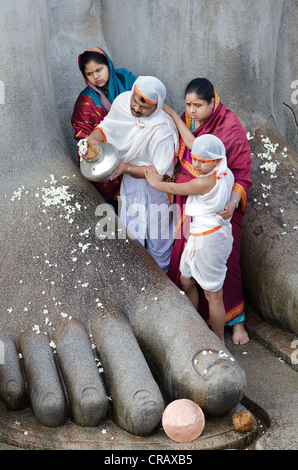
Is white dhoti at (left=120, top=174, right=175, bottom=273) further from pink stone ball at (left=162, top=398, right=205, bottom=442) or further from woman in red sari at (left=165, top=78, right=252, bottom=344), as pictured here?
pink stone ball at (left=162, top=398, right=205, bottom=442)

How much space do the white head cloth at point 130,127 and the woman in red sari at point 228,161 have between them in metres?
0.06

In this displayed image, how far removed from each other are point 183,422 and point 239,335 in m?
0.76

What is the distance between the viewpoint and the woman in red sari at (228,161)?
105 inches

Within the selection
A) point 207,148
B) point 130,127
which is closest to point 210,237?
point 207,148

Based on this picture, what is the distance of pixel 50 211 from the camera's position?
8.87ft

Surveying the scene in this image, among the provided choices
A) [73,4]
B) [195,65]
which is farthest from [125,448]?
[73,4]

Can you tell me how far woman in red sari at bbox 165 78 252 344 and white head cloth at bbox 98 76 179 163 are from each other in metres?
0.06

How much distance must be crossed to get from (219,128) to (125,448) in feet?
4.05

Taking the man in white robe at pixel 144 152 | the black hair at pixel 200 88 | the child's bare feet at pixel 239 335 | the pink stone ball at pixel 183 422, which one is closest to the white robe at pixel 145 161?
the man in white robe at pixel 144 152

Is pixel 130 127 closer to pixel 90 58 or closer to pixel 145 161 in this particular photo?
pixel 145 161

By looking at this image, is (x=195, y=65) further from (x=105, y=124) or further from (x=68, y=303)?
(x=68, y=303)

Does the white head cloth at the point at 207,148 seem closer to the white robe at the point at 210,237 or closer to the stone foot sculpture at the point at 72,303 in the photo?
the white robe at the point at 210,237

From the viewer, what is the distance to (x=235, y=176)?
2773mm

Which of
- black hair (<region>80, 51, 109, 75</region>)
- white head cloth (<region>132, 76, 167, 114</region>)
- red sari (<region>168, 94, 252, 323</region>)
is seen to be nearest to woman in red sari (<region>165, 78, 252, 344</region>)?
red sari (<region>168, 94, 252, 323</region>)
